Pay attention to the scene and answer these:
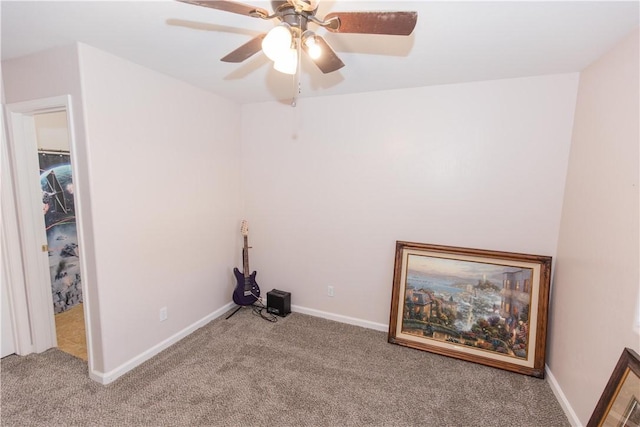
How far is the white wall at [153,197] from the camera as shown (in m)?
2.06

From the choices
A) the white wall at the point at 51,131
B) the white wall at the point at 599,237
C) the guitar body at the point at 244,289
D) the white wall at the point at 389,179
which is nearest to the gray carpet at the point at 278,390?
the white wall at the point at 599,237

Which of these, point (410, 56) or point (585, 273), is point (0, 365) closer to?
point (410, 56)

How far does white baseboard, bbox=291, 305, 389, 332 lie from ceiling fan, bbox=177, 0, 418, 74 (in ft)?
8.43

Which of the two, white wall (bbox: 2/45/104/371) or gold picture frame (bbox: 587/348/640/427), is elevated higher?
white wall (bbox: 2/45/104/371)

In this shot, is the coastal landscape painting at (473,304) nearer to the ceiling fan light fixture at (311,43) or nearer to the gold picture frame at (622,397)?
the gold picture frame at (622,397)

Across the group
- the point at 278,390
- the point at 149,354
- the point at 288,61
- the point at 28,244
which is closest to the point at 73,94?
the point at 28,244

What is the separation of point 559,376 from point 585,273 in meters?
0.81

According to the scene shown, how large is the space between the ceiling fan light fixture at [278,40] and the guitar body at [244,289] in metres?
2.57

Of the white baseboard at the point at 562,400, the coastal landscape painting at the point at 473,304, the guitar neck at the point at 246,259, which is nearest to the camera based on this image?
the white baseboard at the point at 562,400

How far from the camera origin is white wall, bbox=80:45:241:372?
2057 millimetres

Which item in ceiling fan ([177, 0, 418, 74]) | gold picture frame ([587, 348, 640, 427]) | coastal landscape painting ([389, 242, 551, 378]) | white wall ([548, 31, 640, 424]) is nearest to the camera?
ceiling fan ([177, 0, 418, 74])

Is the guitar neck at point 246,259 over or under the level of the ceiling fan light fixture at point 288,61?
under

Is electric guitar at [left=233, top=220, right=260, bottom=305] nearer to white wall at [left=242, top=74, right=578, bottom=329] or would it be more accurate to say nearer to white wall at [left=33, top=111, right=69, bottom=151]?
white wall at [left=242, top=74, right=578, bottom=329]

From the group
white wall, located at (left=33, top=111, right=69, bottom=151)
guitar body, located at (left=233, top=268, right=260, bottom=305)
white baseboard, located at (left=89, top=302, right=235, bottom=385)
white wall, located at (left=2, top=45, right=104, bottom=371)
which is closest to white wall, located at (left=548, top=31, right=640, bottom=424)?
guitar body, located at (left=233, top=268, right=260, bottom=305)
